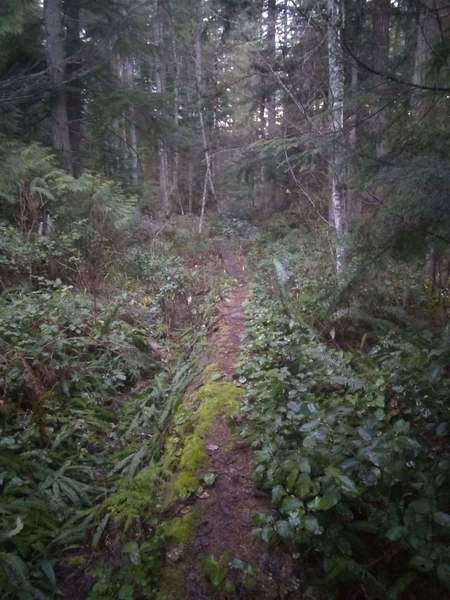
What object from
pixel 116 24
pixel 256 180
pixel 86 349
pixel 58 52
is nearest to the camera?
pixel 86 349

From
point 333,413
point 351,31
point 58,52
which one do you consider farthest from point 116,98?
point 333,413

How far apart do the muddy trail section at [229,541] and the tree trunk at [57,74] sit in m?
10.1

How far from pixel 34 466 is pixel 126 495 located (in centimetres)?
101

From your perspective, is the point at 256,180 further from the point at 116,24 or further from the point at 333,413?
the point at 333,413

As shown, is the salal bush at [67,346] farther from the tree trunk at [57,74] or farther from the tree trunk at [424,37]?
the tree trunk at [57,74]

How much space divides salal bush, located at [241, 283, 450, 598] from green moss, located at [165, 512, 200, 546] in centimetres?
50

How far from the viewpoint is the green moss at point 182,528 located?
2658mm

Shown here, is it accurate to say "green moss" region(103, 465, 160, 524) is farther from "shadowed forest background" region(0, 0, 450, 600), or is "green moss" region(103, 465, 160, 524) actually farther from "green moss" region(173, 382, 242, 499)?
"green moss" region(173, 382, 242, 499)

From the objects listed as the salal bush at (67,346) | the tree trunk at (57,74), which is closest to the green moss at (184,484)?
the salal bush at (67,346)

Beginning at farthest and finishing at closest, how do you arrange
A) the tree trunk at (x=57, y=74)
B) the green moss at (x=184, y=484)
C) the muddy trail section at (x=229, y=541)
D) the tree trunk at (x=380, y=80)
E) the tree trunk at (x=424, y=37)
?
the tree trunk at (x=57, y=74), the tree trunk at (x=380, y=80), the tree trunk at (x=424, y=37), the green moss at (x=184, y=484), the muddy trail section at (x=229, y=541)

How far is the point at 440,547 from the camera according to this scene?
203 centimetres

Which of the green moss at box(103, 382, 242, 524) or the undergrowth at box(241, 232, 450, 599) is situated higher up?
the undergrowth at box(241, 232, 450, 599)

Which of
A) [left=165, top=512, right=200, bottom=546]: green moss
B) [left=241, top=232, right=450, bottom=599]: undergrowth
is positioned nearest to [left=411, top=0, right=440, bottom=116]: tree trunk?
[left=241, top=232, right=450, bottom=599]: undergrowth

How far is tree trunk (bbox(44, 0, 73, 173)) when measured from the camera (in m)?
10.9
